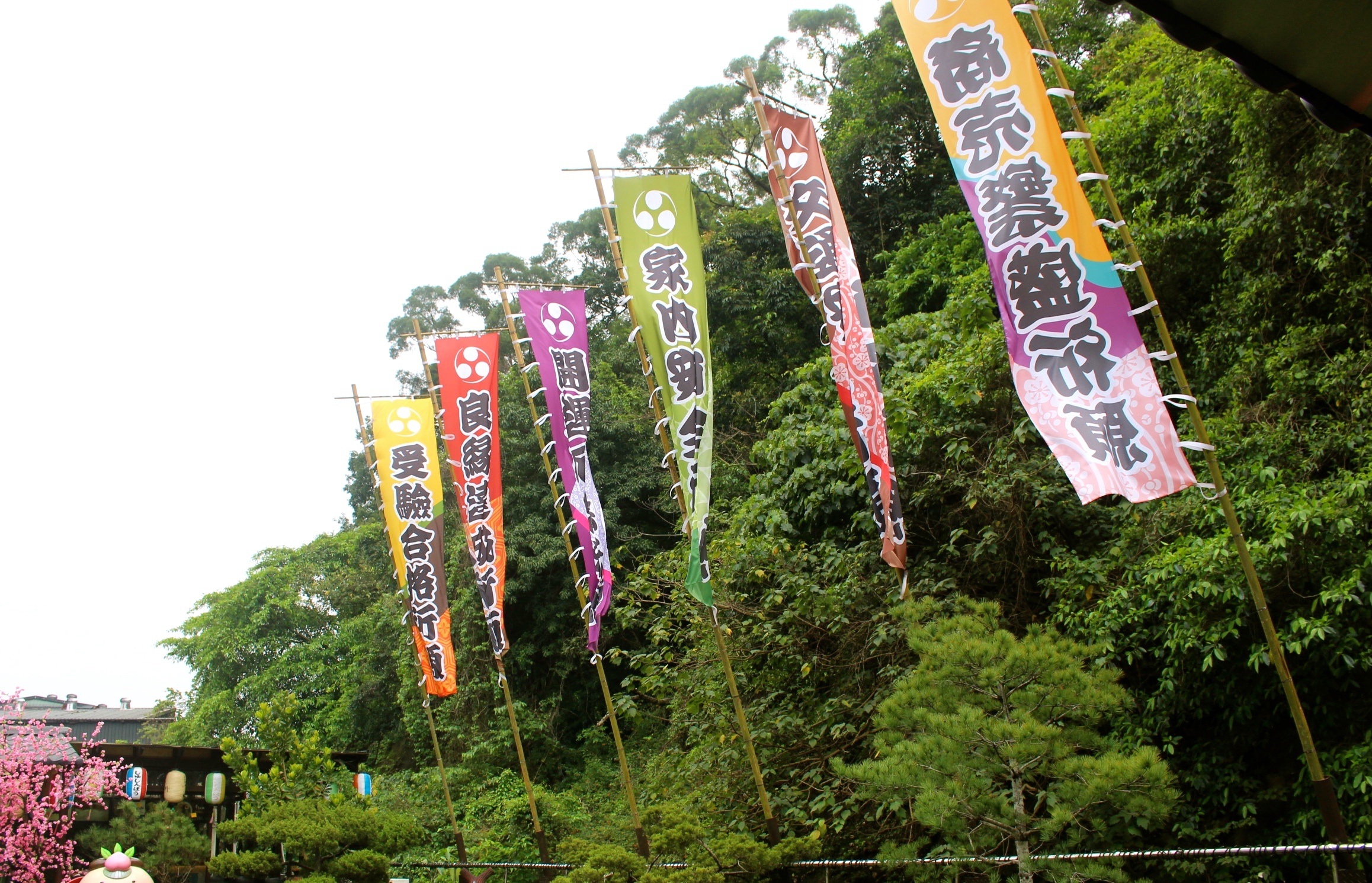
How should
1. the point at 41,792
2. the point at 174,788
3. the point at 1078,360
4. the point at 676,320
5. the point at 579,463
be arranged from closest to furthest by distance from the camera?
1. the point at 1078,360
2. the point at 676,320
3. the point at 579,463
4. the point at 41,792
5. the point at 174,788

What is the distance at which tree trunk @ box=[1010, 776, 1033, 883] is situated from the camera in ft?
15.0

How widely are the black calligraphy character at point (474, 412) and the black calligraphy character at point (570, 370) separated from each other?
1916mm

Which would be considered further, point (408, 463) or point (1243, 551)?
point (408, 463)

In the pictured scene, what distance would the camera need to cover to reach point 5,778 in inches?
437

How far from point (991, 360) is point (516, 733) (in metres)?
6.63

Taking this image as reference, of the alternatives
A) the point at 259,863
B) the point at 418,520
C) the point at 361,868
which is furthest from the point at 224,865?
the point at 418,520

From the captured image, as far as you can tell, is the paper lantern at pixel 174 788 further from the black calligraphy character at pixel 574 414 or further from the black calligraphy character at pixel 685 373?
the black calligraphy character at pixel 685 373

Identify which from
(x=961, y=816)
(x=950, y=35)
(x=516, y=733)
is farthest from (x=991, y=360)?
(x=516, y=733)

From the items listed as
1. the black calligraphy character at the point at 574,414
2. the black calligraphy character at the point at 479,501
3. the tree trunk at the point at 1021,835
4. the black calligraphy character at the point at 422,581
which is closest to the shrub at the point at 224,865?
the black calligraphy character at the point at 422,581

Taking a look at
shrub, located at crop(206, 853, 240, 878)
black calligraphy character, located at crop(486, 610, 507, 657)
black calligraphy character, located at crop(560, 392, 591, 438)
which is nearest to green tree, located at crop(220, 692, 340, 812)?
shrub, located at crop(206, 853, 240, 878)

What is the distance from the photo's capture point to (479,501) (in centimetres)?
980

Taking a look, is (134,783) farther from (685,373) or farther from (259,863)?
(685,373)

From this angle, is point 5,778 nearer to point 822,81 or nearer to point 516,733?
point 516,733

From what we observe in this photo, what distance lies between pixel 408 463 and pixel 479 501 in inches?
56.8
